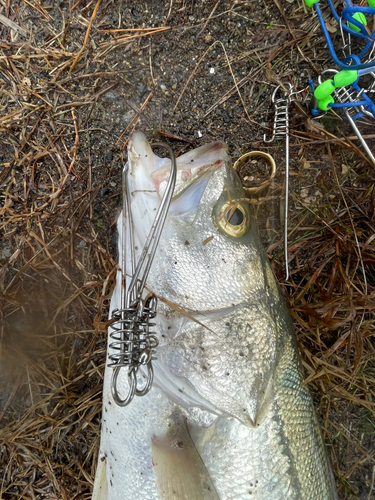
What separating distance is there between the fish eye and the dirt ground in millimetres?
641

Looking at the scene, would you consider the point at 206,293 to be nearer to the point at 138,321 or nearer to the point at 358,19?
the point at 138,321

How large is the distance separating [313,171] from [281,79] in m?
0.58

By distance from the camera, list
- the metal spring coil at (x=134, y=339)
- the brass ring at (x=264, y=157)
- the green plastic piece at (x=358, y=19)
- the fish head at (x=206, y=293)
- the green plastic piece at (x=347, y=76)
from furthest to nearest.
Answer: the brass ring at (x=264, y=157)
the green plastic piece at (x=358, y=19)
the green plastic piece at (x=347, y=76)
the fish head at (x=206, y=293)
the metal spring coil at (x=134, y=339)

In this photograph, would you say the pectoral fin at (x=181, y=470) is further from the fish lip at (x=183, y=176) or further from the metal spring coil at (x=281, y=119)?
the metal spring coil at (x=281, y=119)

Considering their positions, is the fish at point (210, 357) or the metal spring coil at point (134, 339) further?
the fish at point (210, 357)

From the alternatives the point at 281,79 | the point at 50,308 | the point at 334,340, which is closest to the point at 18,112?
the point at 50,308

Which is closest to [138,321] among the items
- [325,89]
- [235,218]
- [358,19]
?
[235,218]

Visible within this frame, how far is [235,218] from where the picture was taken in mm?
1430

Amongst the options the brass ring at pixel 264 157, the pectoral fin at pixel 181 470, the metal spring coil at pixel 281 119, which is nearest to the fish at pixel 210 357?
the pectoral fin at pixel 181 470

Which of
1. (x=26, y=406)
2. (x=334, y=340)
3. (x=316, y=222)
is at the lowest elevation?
(x=26, y=406)

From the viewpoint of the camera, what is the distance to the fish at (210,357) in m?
1.36

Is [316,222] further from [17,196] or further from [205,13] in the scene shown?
[17,196]

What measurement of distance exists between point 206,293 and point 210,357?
255 mm

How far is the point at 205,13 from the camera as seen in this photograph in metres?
2.02
